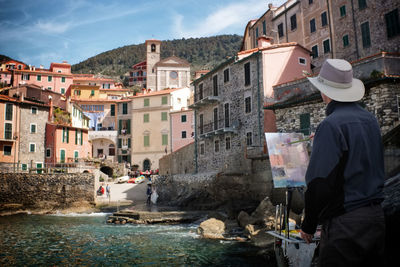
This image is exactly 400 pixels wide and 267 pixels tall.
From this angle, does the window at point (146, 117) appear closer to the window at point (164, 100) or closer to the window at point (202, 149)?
the window at point (164, 100)

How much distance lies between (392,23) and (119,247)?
23.2 m

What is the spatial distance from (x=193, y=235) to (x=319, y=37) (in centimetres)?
2240

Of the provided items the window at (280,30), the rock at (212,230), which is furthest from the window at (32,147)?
the window at (280,30)

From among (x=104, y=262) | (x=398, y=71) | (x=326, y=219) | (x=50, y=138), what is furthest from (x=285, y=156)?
(x=50, y=138)

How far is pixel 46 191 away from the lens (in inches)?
1181

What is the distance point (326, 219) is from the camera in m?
2.39

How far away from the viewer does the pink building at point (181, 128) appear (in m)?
43.8

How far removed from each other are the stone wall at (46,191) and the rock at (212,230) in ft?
58.8

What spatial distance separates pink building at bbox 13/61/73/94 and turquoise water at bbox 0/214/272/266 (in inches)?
1860

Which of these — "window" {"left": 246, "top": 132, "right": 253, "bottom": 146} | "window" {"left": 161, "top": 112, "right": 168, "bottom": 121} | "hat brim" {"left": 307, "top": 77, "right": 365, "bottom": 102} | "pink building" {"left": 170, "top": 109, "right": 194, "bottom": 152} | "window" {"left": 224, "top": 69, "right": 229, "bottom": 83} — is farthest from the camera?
"window" {"left": 161, "top": 112, "right": 168, "bottom": 121}

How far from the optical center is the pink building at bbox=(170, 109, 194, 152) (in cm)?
4384

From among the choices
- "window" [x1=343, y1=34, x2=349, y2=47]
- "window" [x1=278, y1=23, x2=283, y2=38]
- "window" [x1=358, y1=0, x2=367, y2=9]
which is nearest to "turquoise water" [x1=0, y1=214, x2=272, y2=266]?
"window" [x1=343, y1=34, x2=349, y2=47]

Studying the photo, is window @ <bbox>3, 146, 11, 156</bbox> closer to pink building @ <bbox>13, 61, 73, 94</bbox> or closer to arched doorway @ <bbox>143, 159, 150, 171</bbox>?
arched doorway @ <bbox>143, 159, 150, 171</bbox>

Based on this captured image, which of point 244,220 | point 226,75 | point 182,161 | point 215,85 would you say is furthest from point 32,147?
point 244,220
